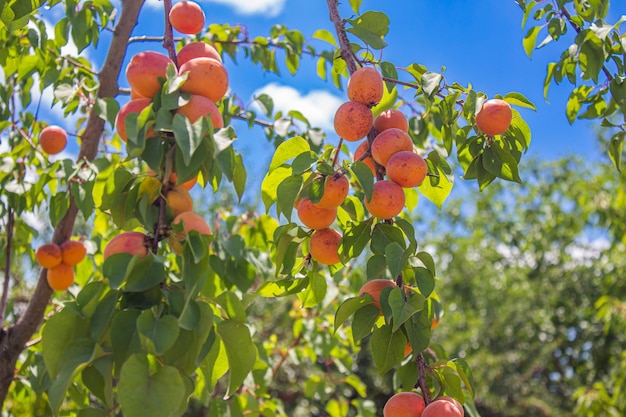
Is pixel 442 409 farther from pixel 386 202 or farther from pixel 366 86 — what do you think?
pixel 366 86

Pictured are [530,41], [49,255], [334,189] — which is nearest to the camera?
[334,189]

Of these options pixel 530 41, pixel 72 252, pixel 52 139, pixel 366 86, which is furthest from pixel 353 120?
pixel 52 139

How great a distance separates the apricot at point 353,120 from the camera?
88 centimetres

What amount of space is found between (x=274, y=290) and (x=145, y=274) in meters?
0.29

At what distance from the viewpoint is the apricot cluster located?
1578 millimetres

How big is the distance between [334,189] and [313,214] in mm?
57

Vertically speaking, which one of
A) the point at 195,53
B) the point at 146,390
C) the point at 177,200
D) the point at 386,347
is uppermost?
the point at 195,53

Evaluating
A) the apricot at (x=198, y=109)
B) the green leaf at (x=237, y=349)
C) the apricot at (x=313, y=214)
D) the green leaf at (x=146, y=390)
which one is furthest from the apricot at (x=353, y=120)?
the green leaf at (x=146, y=390)

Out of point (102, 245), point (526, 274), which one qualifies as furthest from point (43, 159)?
point (526, 274)

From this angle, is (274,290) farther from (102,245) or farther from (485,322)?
(485,322)

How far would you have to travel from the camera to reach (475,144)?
38.3 inches

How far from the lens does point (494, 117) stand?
887mm

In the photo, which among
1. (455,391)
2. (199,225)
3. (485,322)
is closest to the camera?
(199,225)

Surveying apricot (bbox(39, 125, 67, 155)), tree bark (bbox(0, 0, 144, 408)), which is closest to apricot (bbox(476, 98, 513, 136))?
tree bark (bbox(0, 0, 144, 408))
